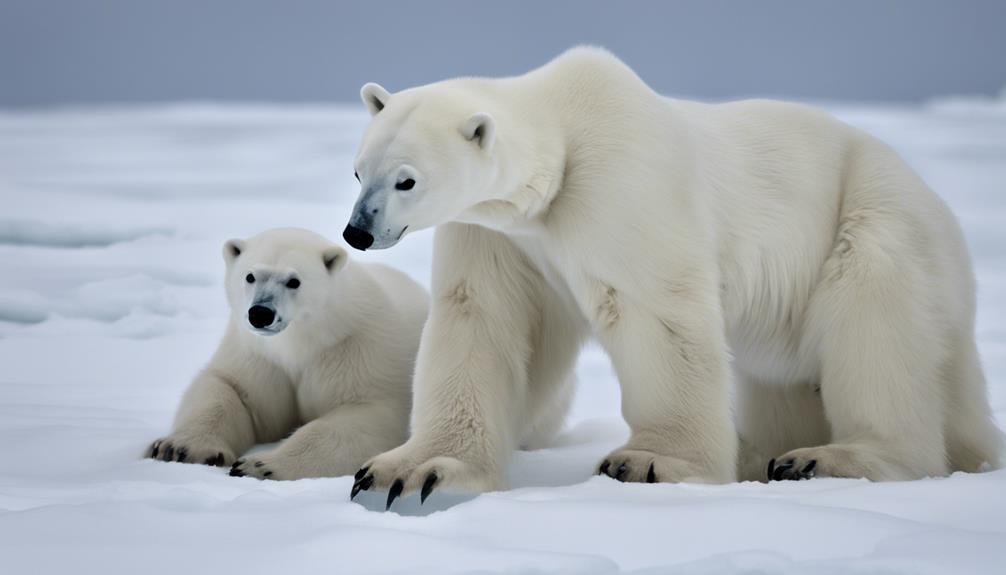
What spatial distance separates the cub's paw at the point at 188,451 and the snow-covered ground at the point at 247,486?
10cm

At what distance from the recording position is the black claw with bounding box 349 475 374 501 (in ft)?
10.3

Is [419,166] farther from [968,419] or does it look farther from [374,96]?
[968,419]

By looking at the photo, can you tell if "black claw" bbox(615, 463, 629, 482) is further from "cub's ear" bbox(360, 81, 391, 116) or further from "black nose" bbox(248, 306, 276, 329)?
"black nose" bbox(248, 306, 276, 329)

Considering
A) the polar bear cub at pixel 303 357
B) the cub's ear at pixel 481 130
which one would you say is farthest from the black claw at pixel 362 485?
the polar bear cub at pixel 303 357

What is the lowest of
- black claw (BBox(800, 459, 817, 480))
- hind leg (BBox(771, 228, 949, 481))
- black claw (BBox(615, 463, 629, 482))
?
black claw (BBox(800, 459, 817, 480))

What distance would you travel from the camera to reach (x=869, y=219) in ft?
12.6

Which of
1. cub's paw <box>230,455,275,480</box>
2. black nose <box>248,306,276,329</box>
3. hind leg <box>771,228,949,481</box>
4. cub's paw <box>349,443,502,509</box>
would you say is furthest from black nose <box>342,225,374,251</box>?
hind leg <box>771,228,949,481</box>

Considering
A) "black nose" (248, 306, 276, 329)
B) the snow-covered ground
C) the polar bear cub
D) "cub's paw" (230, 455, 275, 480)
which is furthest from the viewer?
the polar bear cub

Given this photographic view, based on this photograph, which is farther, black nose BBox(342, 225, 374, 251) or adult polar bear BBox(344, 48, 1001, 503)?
adult polar bear BBox(344, 48, 1001, 503)

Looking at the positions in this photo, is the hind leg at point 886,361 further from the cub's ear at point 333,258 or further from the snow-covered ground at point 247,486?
the cub's ear at point 333,258

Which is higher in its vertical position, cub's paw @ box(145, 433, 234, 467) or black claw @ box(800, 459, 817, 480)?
cub's paw @ box(145, 433, 234, 467)

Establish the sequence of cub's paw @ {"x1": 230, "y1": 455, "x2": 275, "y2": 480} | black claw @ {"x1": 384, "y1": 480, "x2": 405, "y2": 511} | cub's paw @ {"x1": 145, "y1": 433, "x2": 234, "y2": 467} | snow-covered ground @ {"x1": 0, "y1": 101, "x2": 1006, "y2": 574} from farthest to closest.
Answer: cub's paw @ {"x1": 145, "y1": 433, "x2": 234, "y2": 467} < cub's paw @ {"x1": 230, "y1": 455, "x2": 275, "y2": 480} < black claw @ {"x1": 384, "y1": 480, "x2": 405, "y2": 511} < snow-covered ground @ {"x1": 0, "y1": 101, "x2": 1006, "y2": 574}

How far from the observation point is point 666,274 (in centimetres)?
337

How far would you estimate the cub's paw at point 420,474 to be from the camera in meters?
3.15
